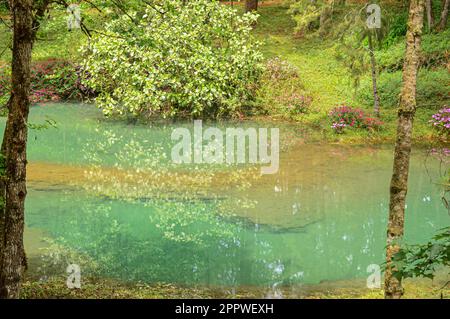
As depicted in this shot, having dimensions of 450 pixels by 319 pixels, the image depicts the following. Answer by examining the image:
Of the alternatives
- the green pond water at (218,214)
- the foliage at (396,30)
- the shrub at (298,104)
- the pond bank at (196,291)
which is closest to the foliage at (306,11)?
the shrub at (298,104)

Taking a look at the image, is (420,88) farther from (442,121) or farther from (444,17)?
(444,17)

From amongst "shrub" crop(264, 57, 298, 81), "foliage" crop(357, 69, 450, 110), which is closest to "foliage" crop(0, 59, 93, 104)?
"shrub" crop(264, 57, 298, 81)

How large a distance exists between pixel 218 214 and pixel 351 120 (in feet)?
32.0

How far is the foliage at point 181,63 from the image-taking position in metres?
20.4

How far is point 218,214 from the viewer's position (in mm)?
13844

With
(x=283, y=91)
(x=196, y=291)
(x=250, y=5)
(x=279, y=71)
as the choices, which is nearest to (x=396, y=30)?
(x=279, y=71)

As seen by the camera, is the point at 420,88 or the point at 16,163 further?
the point at 420,88

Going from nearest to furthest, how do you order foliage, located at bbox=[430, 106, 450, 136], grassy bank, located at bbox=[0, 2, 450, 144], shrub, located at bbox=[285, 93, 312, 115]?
foliage, located at bbox=[430, 106, 450, 136] < grassy bank, located at bbox=[0, 2, 450, 144] < shrub, located at bbox=[285, 93, 312, 115]

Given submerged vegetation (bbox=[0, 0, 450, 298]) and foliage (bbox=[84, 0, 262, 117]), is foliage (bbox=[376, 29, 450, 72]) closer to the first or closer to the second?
submerged vegetation (bbox=[0, 0, 450, 298])

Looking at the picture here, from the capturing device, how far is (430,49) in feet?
85.1

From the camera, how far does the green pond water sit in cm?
1109

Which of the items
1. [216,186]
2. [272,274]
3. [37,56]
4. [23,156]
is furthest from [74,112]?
[23,156]

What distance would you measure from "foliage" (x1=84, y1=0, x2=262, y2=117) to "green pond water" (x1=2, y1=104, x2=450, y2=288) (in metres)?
2.05

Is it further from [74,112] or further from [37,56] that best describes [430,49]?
[37,56]
